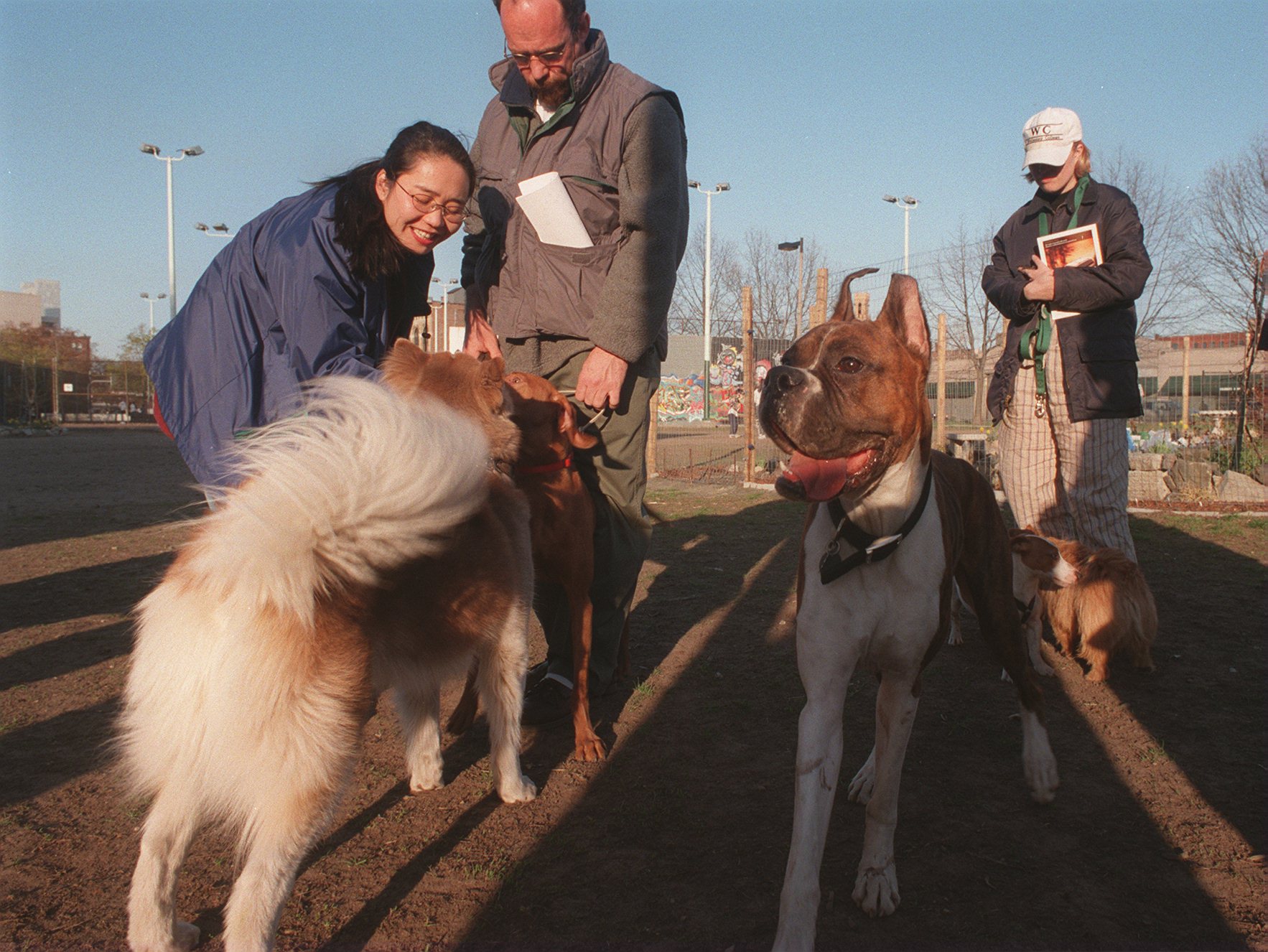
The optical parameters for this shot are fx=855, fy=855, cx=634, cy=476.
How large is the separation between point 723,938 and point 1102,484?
3.37 meters

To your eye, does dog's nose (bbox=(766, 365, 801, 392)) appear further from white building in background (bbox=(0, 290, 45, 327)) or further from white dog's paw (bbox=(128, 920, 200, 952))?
white building in background (bbox=(0, 290, 45, 327))

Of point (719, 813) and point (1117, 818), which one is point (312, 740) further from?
point (1117, 818)

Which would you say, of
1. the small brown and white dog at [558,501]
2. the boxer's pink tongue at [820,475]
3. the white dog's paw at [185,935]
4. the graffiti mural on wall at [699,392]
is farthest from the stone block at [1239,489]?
the graffiti mural on wall at [699,392]

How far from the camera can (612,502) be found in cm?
404

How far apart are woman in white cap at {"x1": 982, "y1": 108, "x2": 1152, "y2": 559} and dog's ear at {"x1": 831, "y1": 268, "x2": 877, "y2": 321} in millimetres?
2077

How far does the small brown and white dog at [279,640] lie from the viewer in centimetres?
199

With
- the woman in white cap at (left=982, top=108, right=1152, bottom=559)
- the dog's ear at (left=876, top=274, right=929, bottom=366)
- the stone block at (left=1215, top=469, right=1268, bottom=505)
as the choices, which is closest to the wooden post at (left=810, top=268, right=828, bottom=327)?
the stone block at (left=1215, top=469, right=1268, bottom=505)

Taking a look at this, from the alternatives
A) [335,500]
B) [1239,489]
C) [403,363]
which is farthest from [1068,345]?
[1239,489]

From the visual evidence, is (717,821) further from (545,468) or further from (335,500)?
(335,500)

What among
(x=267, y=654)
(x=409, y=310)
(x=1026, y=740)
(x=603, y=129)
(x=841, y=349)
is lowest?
(x=1026, y=740)

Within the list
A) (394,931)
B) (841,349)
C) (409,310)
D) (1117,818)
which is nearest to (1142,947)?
(1117,818)

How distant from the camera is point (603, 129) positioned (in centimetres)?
365

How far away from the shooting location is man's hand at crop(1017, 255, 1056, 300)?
425 centimetres

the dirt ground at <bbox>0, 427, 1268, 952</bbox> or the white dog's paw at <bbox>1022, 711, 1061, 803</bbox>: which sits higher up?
the white dog's paw at <bbox>1022, 711, 1061, 803</bbox>
